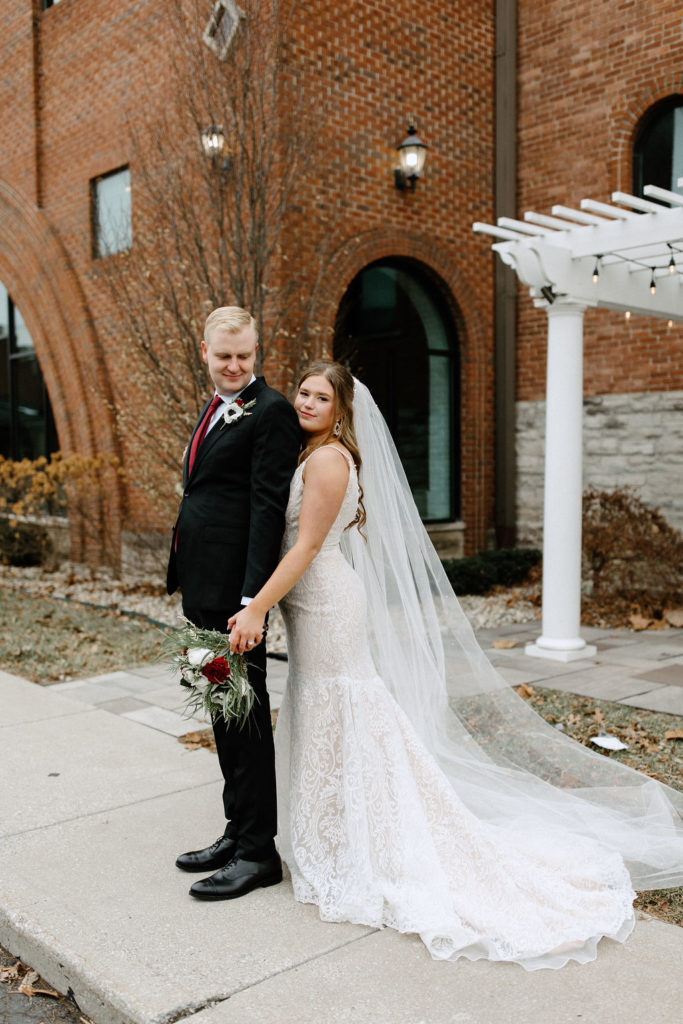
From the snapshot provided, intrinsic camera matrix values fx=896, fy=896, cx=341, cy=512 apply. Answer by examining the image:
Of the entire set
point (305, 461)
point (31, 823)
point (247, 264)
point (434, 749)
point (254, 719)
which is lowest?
point (31, 823)

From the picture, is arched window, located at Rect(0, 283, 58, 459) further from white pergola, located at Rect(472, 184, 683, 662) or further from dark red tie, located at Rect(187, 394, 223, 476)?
dark red tie, located at Rect(187, 394, 223, 476)

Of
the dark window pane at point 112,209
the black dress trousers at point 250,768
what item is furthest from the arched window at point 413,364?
the black dress trousers at point 250,768

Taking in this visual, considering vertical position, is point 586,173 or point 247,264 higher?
point 586,173

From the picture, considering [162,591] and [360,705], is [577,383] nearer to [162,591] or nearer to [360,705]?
[360,705]

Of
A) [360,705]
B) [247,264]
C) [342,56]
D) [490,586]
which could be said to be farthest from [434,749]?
[342,56]

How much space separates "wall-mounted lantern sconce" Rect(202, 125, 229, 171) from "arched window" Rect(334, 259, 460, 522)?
8.02 feet

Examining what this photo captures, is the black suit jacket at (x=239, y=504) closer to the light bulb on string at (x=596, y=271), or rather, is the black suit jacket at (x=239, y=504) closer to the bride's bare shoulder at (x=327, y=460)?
the bride's bare shoulder at (x=327, y=460)

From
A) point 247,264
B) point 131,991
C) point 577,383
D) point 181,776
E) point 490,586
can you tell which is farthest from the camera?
point 490,586

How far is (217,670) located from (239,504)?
0.57 metres

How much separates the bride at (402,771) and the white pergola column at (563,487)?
9.98ft

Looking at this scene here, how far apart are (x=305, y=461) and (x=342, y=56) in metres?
7.38

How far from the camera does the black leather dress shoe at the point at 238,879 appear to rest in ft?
10.3

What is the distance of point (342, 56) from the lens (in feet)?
29.8

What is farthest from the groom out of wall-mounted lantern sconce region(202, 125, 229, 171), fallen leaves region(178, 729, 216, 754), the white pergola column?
wall-mounted lantern sconce region(202, 125, 229, 171)
